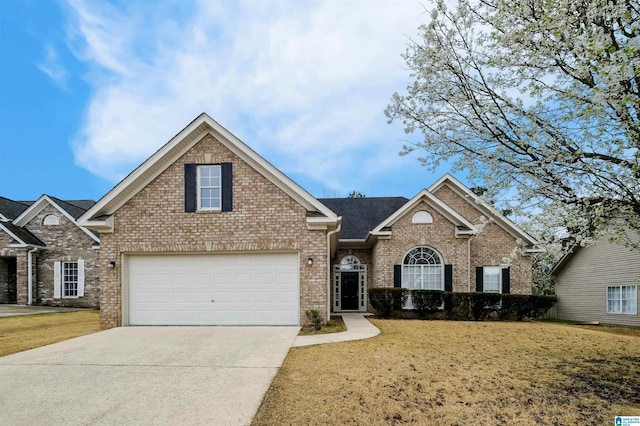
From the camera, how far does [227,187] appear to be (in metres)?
12.1

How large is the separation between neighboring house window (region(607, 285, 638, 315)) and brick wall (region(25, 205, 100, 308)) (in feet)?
83.4

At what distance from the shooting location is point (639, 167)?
17.6ft

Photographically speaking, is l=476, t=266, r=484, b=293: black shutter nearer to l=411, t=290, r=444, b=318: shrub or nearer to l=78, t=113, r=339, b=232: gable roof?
l=411, t=290, r=444, b=318: shrub

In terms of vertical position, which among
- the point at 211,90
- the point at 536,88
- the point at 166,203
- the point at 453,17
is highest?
the point at 211,90

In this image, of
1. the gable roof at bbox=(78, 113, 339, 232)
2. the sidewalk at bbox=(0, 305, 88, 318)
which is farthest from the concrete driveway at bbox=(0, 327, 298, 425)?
the sidewalk at bbox=(0, 305, 88, 318)

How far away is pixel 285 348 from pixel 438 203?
10.5 m

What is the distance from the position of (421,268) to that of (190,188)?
10211mm

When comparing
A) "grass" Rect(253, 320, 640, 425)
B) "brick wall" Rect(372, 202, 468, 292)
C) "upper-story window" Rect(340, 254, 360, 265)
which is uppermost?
"brick wall" Rect(372, 202, 468, 292)

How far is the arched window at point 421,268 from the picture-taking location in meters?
16.9

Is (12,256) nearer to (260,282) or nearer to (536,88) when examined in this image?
(260,282)

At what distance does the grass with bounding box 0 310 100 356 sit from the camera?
9.86 m

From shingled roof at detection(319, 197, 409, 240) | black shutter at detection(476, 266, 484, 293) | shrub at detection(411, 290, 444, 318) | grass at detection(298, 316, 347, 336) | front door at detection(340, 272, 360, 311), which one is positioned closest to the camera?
grass at detection(298, 316, 347, 336)

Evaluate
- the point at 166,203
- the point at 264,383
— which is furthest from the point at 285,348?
the point at 166,203

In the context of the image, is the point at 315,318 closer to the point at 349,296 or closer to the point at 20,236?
the point at 349,296
